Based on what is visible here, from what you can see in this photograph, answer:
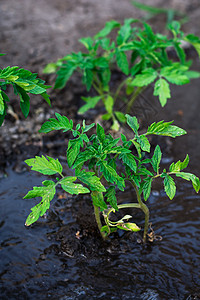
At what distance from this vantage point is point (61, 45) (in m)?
3.62

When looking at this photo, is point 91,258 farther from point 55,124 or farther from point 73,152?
point 55,124

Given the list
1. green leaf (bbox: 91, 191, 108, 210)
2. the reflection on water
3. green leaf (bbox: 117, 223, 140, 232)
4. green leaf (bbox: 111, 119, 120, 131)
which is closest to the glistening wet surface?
the reflection on water

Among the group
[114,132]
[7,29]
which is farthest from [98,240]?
[7,29]

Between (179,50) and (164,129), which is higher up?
(179,50)

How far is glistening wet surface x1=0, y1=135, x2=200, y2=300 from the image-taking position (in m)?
1.84

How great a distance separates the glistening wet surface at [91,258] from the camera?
184cm

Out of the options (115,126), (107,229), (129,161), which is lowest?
(107,229)

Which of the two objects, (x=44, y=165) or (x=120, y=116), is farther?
(x=120, y=116)

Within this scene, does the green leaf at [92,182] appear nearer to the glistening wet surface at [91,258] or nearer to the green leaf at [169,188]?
the green leaf at [169,188]

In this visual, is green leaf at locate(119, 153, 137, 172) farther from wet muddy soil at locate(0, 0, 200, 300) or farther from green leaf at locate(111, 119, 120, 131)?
green leaf at locate(111, 119, 120, 131)

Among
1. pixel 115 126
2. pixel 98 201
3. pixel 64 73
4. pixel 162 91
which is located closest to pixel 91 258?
pixel 98 201

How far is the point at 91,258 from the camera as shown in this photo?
6.51ft

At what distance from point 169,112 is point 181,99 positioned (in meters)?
0.30

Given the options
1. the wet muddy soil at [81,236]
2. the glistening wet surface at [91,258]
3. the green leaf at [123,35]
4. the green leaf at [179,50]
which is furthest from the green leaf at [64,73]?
the glistening wet surface at [91,258]
